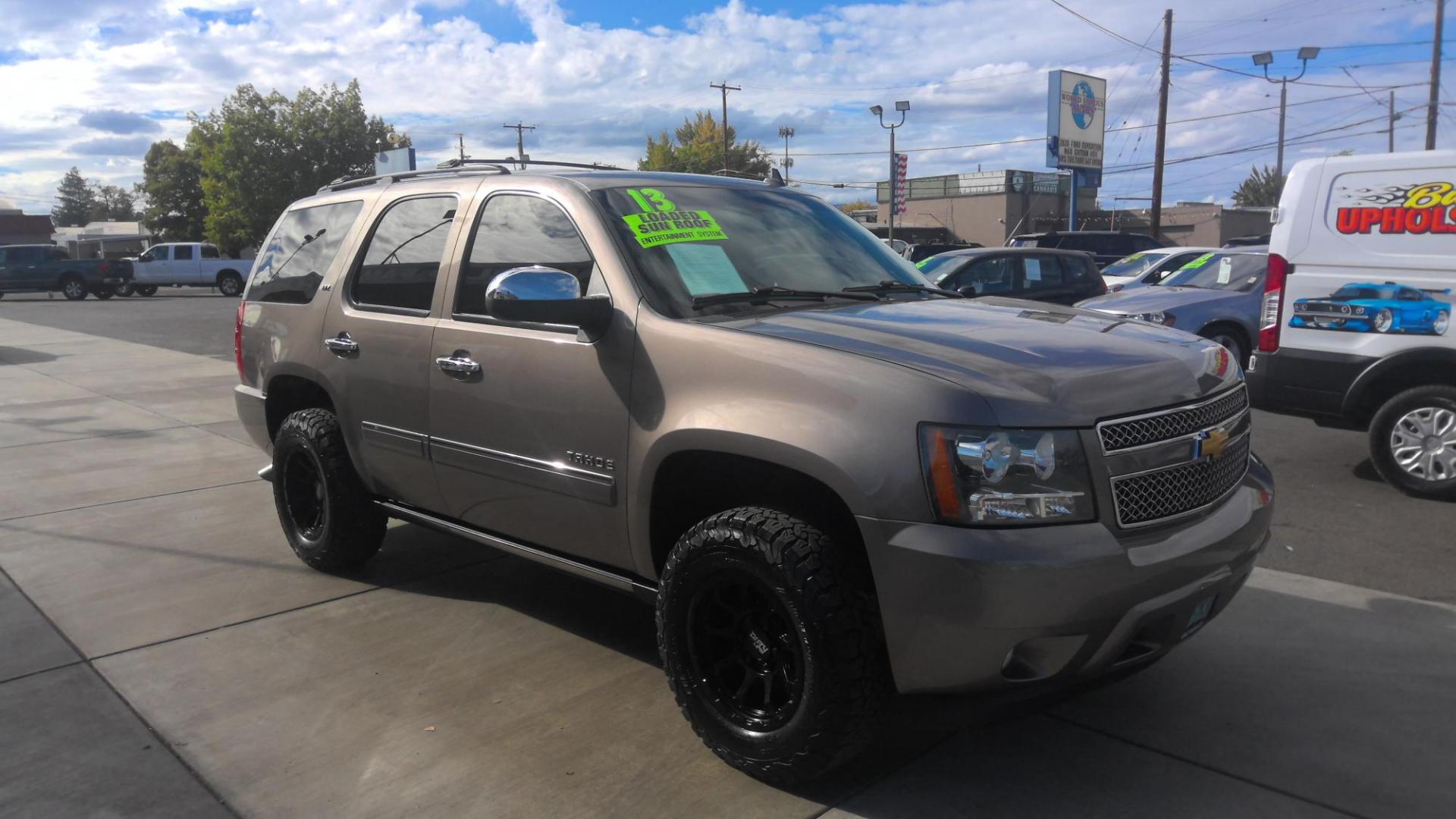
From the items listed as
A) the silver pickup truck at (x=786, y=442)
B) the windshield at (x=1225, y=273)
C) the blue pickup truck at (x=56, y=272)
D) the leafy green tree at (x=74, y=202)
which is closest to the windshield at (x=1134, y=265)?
the windshield at (x=1225, y=273)

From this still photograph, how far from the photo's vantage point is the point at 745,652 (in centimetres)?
324

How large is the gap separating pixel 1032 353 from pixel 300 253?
148 inches

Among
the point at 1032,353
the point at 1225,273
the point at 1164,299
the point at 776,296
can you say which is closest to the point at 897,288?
the point at 776,296

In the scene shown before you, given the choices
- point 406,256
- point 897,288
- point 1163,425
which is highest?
point 406,256

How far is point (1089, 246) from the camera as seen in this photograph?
2398 centimetres

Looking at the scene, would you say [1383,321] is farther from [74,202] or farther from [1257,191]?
[74,202]

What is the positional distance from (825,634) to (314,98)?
60.1 metres

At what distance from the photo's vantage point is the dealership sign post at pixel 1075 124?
38531 millimetres

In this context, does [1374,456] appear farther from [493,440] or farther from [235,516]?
[235,516]

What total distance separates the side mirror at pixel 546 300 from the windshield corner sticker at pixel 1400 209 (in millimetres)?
5399

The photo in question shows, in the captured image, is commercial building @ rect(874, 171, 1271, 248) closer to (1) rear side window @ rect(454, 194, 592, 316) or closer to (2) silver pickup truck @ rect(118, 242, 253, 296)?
(2) silver pickup truck @ rect(118, 242, 253, 296)

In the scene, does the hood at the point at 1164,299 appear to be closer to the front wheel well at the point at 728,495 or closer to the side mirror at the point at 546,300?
the front wheel well at the point at 728,495

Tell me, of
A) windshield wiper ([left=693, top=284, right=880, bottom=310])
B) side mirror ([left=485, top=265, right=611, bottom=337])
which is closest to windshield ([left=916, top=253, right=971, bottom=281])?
windshield wiper ([left=693, top=284, right=880, bottom=310])

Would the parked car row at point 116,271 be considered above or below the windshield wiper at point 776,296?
below
